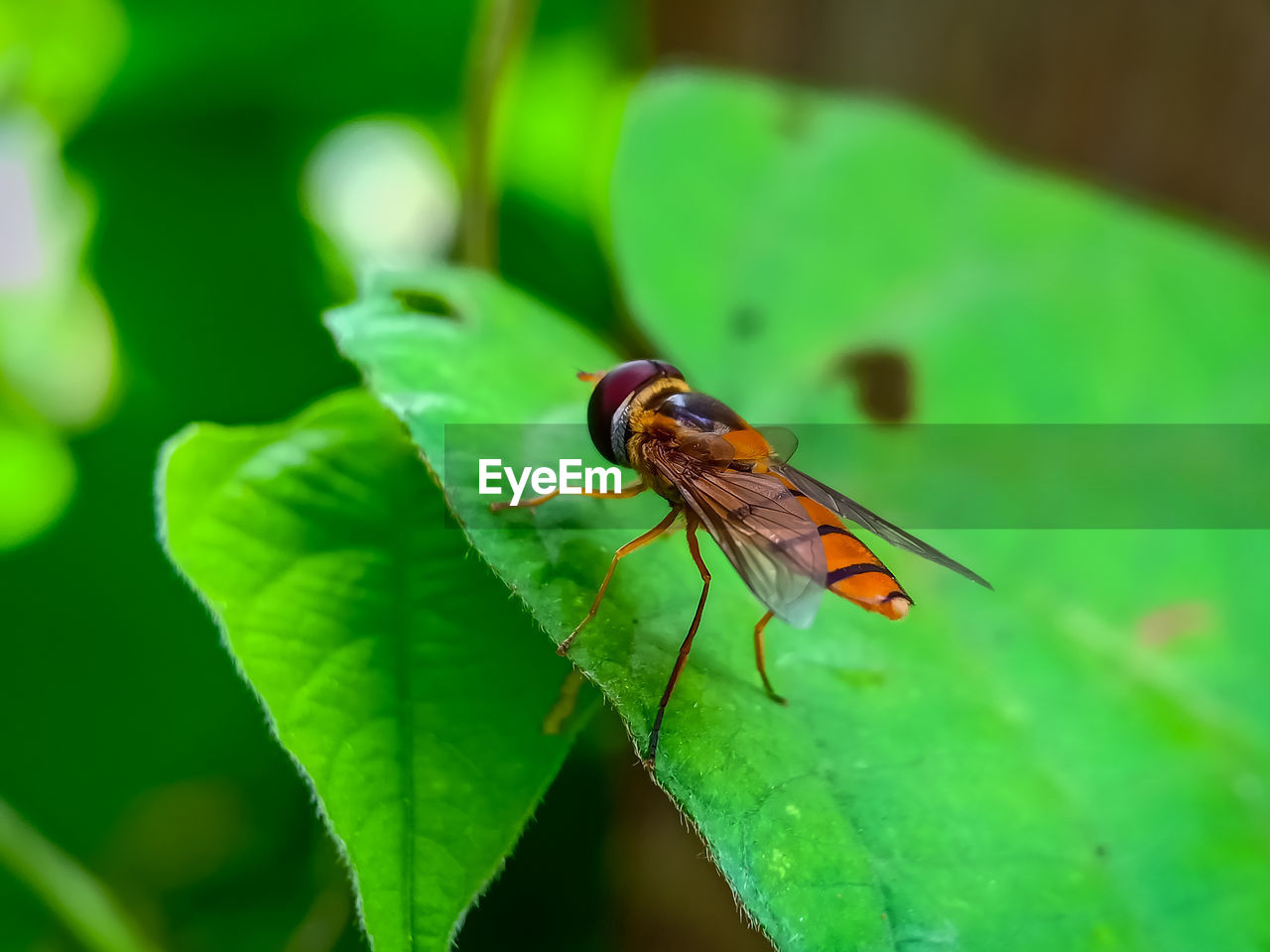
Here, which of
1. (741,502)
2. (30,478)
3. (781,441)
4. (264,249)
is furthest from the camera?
(264,249)

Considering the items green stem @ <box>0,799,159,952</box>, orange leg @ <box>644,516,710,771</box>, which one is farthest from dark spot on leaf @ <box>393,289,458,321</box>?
green stem @ <box>0,799,159,952</box>

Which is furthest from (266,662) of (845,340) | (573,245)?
(573,245)

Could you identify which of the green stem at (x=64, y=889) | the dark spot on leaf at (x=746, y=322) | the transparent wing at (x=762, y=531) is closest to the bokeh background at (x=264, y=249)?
the green stem at (x=64, y=889)

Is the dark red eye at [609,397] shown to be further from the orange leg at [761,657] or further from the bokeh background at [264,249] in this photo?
the bokeh background at [264,249]

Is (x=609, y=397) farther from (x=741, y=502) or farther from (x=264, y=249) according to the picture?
(x=264, y=249)

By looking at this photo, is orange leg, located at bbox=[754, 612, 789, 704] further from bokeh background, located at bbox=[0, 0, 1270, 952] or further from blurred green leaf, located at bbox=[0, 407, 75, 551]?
blurred green leaf, located at bbox=[0, 407, 75, 551]

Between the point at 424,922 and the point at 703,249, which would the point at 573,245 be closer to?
the point at 703,249

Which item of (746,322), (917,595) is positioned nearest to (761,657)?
(917,595)
